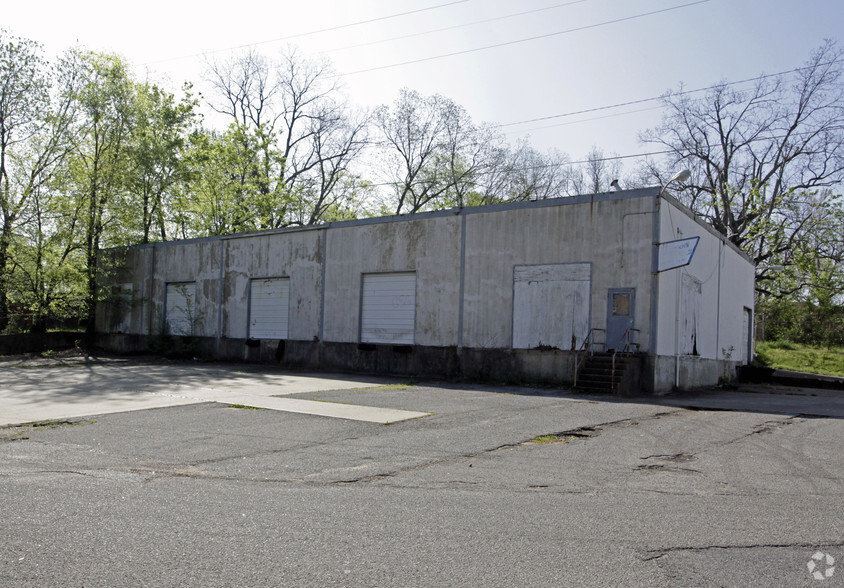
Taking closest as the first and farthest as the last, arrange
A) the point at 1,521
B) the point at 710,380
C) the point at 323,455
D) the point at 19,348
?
the point at 1,521 < the point at 323,455 < the point at 710,380 < the point at 19,348

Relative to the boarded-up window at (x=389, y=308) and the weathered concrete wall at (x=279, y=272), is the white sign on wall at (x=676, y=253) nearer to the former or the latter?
the boarded-up window at (x=389, y=308)

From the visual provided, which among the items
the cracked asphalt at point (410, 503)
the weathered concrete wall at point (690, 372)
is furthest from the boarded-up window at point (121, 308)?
the weathered concrete wall at point (690, 372)

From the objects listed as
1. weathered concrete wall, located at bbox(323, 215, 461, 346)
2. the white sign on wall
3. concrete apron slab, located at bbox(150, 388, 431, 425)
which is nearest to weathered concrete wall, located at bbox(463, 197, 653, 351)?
the white sign on wall

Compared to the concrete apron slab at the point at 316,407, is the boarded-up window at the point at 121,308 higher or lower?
higher

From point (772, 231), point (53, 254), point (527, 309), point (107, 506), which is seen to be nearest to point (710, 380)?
point (527, 309)

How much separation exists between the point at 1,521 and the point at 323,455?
3643mm

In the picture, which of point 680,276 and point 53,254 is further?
point 53,254

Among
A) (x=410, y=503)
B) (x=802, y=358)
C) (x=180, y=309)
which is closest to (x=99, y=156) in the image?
(x=180, y=309)

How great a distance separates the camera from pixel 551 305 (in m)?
20.1

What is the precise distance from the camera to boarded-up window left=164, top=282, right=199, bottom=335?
2964cm

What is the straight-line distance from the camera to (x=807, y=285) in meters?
39.5

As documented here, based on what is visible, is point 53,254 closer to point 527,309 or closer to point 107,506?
point 527,309

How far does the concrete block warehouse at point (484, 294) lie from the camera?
1898 centimetres

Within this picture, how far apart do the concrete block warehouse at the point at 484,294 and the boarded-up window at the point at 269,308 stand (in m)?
0.06
